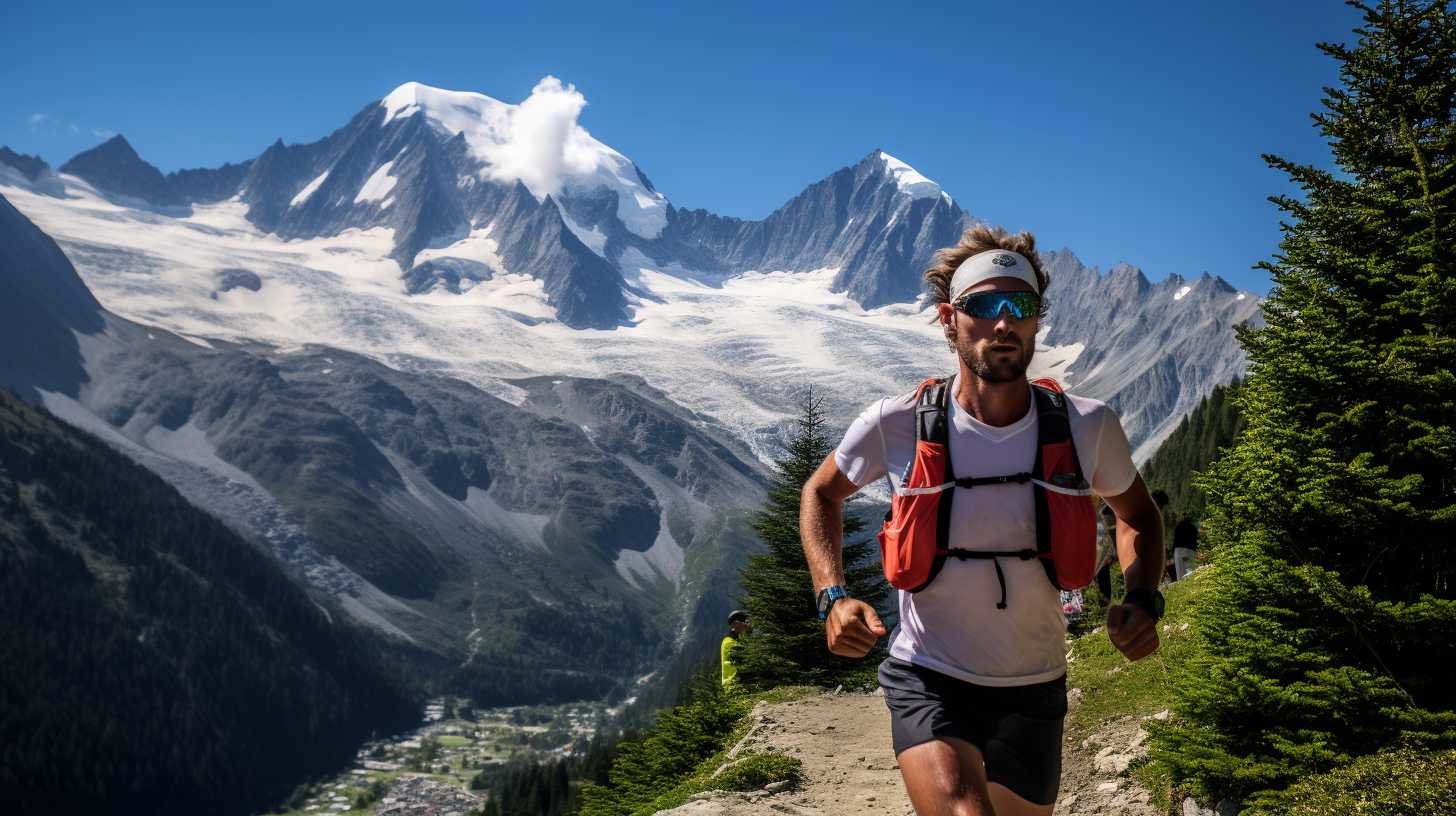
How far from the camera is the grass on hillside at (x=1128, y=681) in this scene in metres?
14.5

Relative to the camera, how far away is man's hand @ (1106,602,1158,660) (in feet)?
16.1

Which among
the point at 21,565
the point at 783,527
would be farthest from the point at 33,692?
the point at 783,527

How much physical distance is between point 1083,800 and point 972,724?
9059 millimetres

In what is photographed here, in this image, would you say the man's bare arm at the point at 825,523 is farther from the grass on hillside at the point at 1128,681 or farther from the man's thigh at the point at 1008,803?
the grass on hillside at the point at 1128,681

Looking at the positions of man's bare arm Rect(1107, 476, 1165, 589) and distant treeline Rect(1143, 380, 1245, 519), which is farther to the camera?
distant treeline Rect(1143, 380, 1245, 519)

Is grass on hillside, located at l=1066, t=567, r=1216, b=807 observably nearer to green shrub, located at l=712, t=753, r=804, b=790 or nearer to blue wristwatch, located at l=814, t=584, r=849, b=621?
green shrub, located at l=712, t=753, r=804, b=790

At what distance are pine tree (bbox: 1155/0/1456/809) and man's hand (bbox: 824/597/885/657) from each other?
6528 mm

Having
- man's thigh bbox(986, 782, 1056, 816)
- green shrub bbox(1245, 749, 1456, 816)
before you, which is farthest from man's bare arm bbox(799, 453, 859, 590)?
green shrub bbox(1245, 749, 1456, 816)

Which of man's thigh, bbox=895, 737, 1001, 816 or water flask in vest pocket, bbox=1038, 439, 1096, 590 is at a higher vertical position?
water flask in vest pocket, bbox=1038, 439, 1096, 590

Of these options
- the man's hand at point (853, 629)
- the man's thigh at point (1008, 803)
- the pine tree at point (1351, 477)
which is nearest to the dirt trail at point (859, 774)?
the pine tree at point (1351, 477)

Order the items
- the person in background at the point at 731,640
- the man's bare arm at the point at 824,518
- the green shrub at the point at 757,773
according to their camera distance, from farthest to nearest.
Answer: the person in background at the point at 731,640 < the green shrub at the point at 757,773 < the man's bare arm at the point at 824,518

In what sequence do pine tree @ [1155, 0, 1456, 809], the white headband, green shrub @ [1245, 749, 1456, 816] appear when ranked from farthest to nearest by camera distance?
pine tree @ [1155, 0, 1456, 809], green shrub @ [1245, 749, 1456, 816], the white headband

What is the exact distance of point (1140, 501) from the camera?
5.17 meters

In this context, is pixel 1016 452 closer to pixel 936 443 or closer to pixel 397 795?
pixel 936 443
